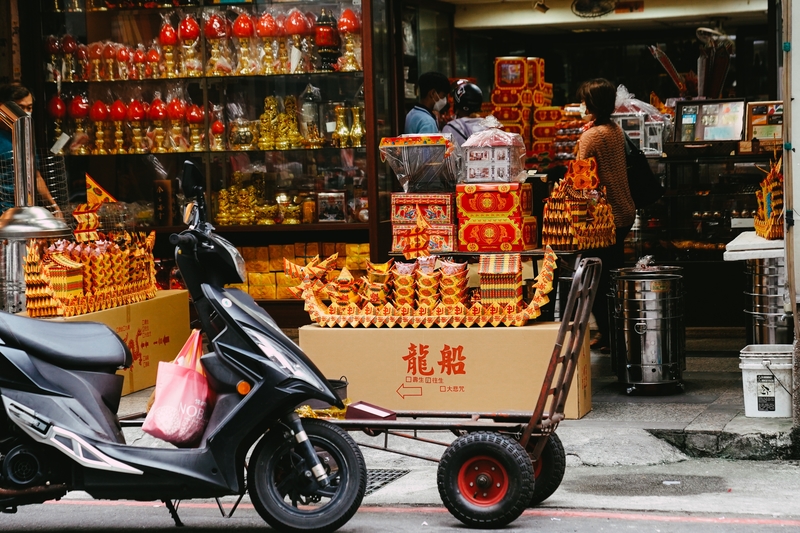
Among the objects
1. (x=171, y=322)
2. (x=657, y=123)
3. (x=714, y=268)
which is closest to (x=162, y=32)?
(x=171, y=322)

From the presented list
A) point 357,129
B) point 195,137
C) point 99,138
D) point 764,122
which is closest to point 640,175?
point 764,122

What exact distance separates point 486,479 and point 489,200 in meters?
2.78

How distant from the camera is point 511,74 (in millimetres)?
12562

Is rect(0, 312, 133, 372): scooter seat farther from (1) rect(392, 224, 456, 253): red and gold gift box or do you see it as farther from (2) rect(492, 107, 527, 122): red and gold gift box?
(2) rect(492, 107, 527, 122): red and gold gift box

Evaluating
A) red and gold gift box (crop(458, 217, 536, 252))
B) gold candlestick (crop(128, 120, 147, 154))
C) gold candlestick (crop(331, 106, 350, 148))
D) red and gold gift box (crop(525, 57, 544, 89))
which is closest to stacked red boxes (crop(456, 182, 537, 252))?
red and gold gift box (crop(458, 217, 536, 252))

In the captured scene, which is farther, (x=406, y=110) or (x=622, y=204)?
(x=406, y=110)

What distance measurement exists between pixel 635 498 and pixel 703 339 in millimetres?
4637

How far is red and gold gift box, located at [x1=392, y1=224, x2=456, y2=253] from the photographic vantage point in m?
7.60

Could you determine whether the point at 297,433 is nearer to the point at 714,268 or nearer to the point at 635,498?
the point at 635,498

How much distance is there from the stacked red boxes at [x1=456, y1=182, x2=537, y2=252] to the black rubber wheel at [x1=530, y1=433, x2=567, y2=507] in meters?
2.27

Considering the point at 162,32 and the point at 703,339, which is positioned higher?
the point at 162,32

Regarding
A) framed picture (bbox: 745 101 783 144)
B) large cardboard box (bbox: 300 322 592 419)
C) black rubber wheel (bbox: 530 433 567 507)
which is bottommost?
black rubber wheel (bbox: 530 433 567 507)

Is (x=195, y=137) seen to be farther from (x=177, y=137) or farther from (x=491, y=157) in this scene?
(x=491, y=157)

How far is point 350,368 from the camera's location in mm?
7277
